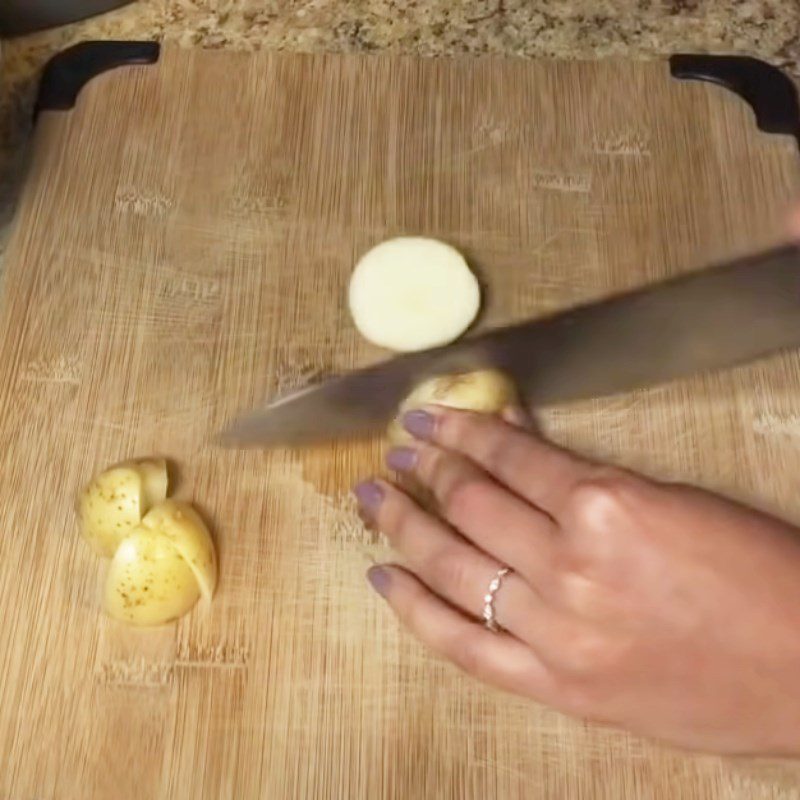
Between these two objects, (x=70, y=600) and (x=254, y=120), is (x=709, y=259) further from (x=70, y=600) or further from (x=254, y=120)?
(x=70, y=600)

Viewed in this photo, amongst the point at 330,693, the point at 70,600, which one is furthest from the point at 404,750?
the point at 70,600

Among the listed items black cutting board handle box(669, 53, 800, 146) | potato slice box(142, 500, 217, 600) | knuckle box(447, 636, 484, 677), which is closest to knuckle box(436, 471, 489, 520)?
knuckle box(447, 636, 484, 677)

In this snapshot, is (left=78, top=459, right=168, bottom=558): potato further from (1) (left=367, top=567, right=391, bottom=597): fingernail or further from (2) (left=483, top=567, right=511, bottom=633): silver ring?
(2) (left=483, top=567, right=511, bottom=633): silver ring

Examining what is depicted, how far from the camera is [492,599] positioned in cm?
94

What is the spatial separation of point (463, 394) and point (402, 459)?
8 centimetres

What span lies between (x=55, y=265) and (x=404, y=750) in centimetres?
61

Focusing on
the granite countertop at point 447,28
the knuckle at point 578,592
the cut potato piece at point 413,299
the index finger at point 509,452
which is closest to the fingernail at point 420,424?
the index finger at point 509,452

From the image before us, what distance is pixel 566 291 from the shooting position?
1177mm

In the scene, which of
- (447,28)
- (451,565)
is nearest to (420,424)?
(451,565)

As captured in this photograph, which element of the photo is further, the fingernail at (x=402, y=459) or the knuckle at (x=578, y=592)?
the fingernail at (x=402, y=459)

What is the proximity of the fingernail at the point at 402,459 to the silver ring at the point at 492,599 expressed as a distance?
0.15m

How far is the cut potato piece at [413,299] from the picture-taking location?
44.9 inches

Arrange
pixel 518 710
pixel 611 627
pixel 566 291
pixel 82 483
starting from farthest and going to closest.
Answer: pixel 566 291 < pixel 82 483 < pixel 518 710 < pixel 611 627

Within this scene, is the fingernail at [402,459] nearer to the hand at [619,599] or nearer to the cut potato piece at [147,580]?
the hand at [619,599]
